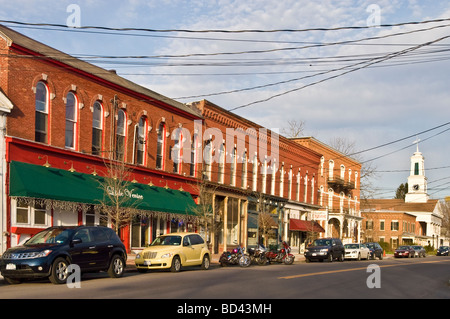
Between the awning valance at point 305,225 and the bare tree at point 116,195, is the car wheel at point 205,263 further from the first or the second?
the awning valance at point 305,225

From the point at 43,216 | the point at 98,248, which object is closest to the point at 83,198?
the point at 43,216

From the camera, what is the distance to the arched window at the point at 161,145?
33031 millimetres

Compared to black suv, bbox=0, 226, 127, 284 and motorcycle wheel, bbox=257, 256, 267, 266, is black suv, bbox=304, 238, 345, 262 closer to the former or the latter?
motorcycle wheel, bbox=257, 256, 267, 266

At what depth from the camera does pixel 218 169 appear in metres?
39.0

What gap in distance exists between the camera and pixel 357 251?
42781 mm

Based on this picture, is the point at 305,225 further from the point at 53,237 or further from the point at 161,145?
the point at 53,237

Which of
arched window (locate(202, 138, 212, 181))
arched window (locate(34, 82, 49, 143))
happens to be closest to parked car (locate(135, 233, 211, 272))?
arched window (locate(34, 82, 49, 143))

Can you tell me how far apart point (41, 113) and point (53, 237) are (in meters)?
9.95

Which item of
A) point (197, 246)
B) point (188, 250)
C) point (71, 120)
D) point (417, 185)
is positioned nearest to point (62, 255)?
point (188, 250)

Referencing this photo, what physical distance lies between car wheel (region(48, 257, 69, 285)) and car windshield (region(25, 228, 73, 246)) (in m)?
0.71

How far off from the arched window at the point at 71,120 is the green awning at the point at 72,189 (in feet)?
5.66
